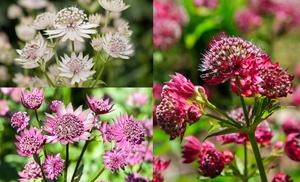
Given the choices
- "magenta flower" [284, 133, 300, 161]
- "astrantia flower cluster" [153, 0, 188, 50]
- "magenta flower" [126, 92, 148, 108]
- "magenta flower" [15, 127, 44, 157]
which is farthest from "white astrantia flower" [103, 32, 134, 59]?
"astrantia flower cluster" [153, 0, 188, 50]

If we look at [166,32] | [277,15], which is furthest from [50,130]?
[277,15]

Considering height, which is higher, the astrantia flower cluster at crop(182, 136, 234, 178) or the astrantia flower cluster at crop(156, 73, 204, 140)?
the astrantia flower cluster at crop(156, 73, 204, 140)

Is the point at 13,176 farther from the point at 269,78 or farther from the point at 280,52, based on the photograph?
the point at 280,52

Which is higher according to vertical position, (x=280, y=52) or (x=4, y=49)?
(x=280, y=52)

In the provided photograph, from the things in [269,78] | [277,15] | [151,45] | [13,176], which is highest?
[277,15]

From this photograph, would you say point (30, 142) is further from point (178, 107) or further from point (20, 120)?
point (178, 107)

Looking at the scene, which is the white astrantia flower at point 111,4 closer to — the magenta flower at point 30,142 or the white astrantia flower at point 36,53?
the white astrantia flower at point 36,53

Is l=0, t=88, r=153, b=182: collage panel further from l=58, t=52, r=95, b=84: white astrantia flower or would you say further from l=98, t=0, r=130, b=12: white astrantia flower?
l=98, t=0, r=130, b=12: white astrantia flower
